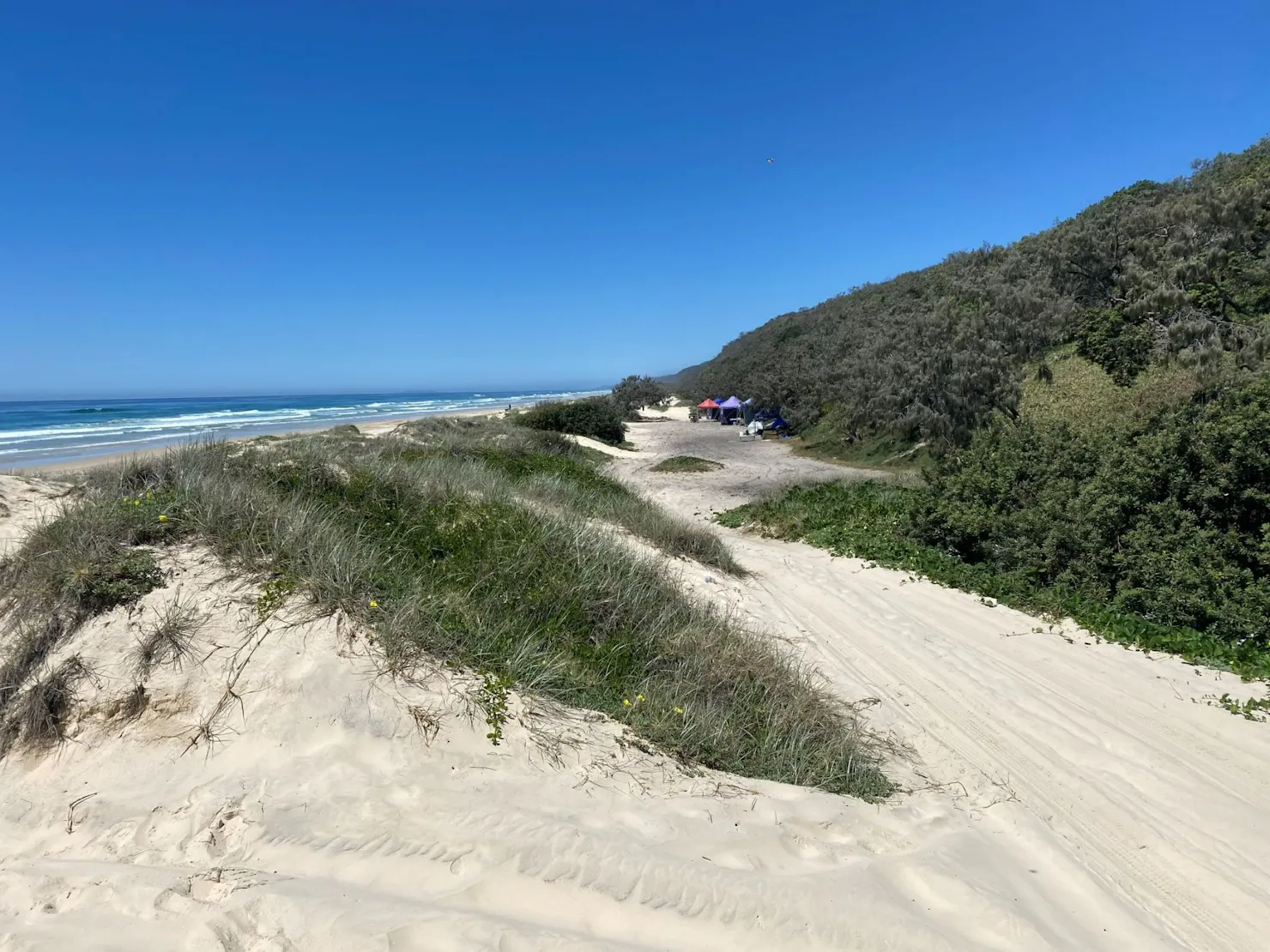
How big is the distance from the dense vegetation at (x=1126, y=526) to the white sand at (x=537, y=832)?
180 centimetres

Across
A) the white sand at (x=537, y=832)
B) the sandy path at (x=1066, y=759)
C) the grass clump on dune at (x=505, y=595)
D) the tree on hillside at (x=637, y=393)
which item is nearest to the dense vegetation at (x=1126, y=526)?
the sandy path at (x=1066, y=759)

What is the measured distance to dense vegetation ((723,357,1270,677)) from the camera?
6270 mm

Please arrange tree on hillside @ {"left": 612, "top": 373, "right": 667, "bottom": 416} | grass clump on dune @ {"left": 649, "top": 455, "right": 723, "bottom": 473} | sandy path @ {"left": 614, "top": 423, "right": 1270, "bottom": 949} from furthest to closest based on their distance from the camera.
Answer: tree on hillside @ {"left": 612, "top": 373, "right": 667, "bottom": 416} → grass clump on dune @ {"left": 649, "top": 455, "right": 723, "bottom": 473} → sandy path @ {"left": 614, "top": 423, "right": 1270, "bottom": 949}

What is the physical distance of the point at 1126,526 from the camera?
7.36 m

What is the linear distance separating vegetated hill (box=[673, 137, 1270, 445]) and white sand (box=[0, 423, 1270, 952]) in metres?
12.8

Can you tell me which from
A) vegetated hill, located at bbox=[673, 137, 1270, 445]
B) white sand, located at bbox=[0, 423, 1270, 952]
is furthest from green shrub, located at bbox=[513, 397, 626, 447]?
white sand, located at bbox=[0, 423, 1270, 952]

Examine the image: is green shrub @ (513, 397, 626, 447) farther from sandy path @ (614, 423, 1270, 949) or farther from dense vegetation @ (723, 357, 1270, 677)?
sandy path @ (614, 423, 1270, 949)

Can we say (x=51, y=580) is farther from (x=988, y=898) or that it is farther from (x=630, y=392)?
(x=630, y=392)

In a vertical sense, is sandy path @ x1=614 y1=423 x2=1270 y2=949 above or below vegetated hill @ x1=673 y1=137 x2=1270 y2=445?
below

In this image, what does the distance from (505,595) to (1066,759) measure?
4374 mm

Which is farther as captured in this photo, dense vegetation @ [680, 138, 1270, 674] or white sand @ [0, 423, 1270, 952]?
dense vegetation @ [680, 138, 1270, 674]

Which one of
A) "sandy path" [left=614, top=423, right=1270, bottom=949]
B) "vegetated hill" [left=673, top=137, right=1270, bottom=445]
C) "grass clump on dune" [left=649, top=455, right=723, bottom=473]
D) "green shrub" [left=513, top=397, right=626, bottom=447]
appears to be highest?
"vegetated hill" [left=673, top=137, right=1270, bottom=445]

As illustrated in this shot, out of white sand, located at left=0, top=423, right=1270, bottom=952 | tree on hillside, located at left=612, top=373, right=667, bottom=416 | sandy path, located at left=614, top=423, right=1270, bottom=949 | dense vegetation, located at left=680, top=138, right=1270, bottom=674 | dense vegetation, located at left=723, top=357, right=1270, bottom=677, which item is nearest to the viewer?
white sand, located at left=0, top=423, right=1270, bottom=952

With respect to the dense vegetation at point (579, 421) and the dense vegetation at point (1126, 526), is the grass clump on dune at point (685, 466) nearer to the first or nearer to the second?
the dense vegetation at point (579, 421)
